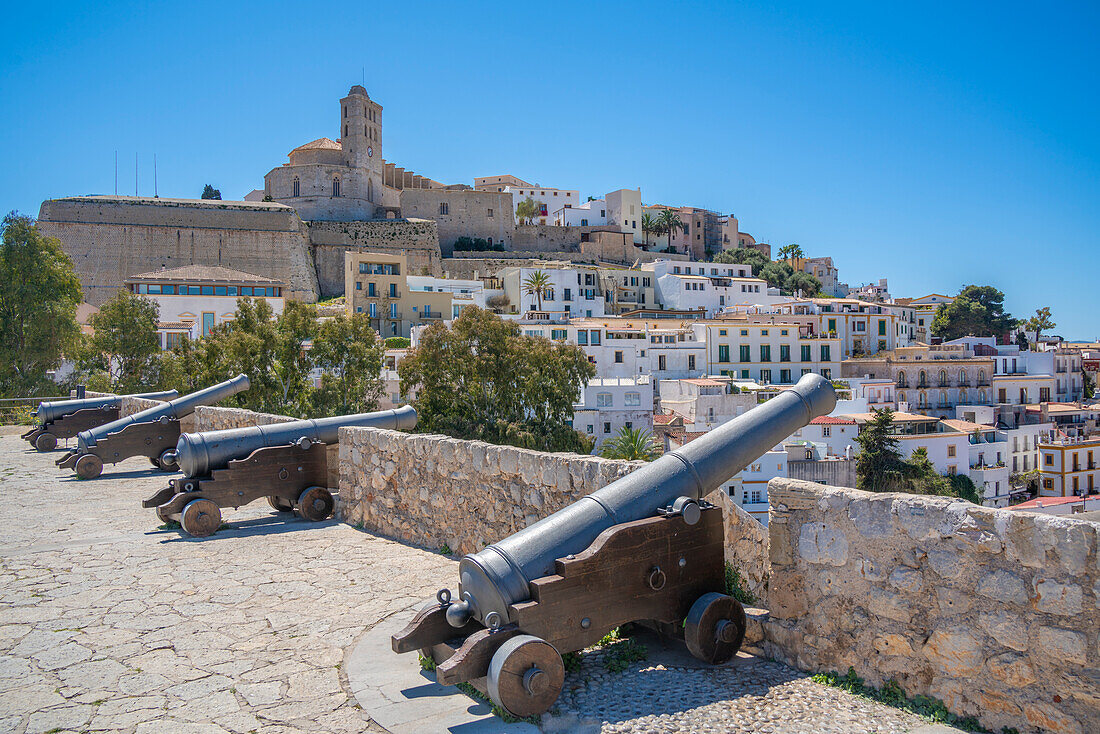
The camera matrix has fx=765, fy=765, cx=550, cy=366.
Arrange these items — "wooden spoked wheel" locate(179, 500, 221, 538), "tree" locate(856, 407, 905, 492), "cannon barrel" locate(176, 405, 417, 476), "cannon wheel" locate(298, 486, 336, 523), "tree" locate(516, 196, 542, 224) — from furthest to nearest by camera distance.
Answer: "tree" locate(516, 196, 542, 224) < "tree" locate(856, 407, 905, 492) < "cannon wheel" locate(298, 486, 336, 523) < "cannon barrel" locate(176, 405, 417, 476) < "wooden spoked wheel" locate(179, 500, 221, 538)

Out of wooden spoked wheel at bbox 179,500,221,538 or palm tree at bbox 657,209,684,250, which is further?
palm tree at bbox 657,209,684,250

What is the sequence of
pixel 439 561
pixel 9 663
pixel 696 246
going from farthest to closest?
pixel 696 246
pixel 439 561
pixel 9 663

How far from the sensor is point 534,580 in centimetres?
339

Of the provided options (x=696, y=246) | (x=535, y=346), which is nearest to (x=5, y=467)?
(x=535, y=346)

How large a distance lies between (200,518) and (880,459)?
106 feet

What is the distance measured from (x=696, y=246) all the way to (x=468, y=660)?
316 feet

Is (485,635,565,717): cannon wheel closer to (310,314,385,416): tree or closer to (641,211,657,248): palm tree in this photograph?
(310,314,385,416): tree

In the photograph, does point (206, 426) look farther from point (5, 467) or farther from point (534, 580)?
point (534, 580)

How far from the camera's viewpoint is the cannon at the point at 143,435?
421 inches

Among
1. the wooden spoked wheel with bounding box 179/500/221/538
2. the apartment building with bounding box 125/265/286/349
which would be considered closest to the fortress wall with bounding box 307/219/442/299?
the apartment building with bounding box 125/265/286/349

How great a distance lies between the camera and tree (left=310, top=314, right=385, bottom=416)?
63.5ft

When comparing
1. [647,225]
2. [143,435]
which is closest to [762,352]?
[143,435]

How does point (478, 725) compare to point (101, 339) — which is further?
point (101, 339)

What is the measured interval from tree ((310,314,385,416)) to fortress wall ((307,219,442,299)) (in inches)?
2022
